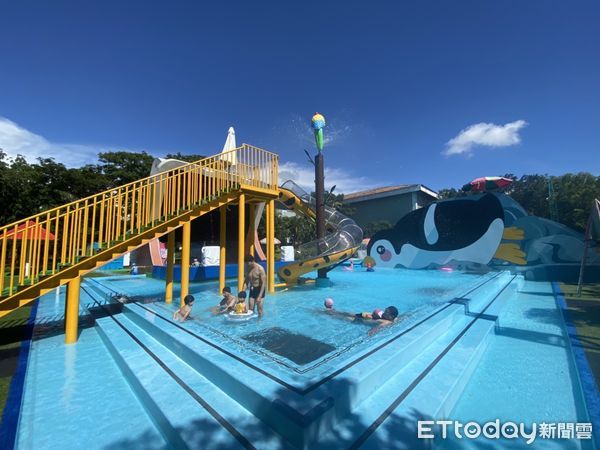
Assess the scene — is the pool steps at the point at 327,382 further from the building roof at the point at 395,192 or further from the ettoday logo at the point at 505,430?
the building roof at the point at 395,192

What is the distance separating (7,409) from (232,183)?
6382 millimetres

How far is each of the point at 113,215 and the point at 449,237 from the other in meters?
19.0

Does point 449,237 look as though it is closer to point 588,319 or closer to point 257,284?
point 588,319

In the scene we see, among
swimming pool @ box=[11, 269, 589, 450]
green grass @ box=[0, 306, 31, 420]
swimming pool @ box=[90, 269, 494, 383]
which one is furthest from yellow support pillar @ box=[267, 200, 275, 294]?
green grass @ box=[0, 306, 31, 420]

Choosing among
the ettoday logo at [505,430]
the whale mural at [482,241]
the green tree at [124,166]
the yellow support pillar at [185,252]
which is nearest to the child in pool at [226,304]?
the yellow support pillar at [185,252]

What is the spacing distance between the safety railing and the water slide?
2.82 m

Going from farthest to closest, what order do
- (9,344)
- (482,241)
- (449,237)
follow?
(449,237) → (482,241) → (9,344)

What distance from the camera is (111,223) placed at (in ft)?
19.5

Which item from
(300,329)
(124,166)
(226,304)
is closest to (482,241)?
(300,329)

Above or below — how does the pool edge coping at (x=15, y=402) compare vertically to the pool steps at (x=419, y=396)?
below

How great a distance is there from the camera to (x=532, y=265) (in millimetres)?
15258

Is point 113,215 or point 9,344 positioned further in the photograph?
point 113,215

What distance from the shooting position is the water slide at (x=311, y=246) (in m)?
11.5

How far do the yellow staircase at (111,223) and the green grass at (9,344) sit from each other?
828 millimetres
